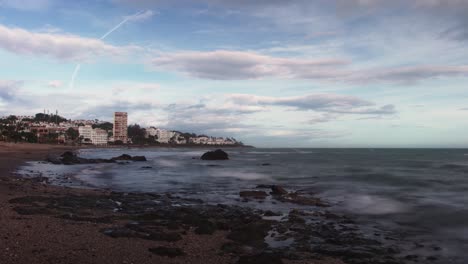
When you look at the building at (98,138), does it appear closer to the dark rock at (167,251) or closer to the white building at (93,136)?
the white building at (93,136)

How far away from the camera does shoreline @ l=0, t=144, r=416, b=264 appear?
7.78 m

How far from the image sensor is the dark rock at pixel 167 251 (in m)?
7.98

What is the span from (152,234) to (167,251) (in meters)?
1.59

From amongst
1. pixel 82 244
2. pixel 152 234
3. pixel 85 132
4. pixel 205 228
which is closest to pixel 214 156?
pixel 205 228

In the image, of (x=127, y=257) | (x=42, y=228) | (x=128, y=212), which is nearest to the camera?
(x=127, y=257)

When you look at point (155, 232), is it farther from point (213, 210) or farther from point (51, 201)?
point (51, 201)

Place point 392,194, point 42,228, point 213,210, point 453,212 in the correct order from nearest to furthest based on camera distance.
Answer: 1. point 42,228
2. point 213,210
3. point 453,212
4. point 392,194

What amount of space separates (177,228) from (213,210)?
12.8 feet

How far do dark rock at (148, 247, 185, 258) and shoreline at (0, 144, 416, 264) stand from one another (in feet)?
0.07

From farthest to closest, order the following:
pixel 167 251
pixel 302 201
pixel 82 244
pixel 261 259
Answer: pixel 302 201, pixel 82 244, pixel 167 251, pixel 261 259

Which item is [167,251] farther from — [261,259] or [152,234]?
[261,259]

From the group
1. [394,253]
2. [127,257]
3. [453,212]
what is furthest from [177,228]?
[453,212]

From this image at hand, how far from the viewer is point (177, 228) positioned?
34.7 feet

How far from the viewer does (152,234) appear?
31.4ft
